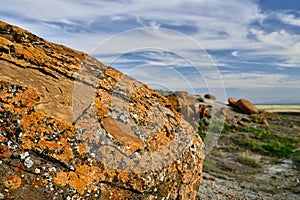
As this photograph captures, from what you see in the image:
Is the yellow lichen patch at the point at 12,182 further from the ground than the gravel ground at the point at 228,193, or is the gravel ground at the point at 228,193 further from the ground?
the yellow lichen patch at the point at 12,182

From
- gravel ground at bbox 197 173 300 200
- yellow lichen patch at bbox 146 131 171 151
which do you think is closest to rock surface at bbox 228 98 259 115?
gravel ground at bbox 197 173 300 200

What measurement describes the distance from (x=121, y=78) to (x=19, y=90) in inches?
72.7

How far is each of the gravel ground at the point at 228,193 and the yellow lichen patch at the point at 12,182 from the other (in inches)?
201

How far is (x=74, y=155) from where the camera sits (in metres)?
3.50

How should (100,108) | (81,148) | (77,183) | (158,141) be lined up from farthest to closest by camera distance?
(158,141) → (100,108) → (81,148) → (77,183)

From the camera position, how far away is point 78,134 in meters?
3.62

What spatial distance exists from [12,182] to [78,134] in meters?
0.93

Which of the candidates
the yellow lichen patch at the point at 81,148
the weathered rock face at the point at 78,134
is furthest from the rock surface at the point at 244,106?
the yellow lichen patch at the point at 81,148

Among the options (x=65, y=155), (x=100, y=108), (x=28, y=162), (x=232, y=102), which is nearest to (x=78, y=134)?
(x=65, y=155)

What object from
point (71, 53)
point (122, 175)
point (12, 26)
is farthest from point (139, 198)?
point (12, 26)

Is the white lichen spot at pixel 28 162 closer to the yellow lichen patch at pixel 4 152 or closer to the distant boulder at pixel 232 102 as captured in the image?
the yellow lichen patch at pixel 4 152

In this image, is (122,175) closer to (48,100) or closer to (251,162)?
(48,100)

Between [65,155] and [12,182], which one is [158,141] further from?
[12,182]

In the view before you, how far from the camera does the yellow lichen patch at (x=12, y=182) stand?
10.4 feet
